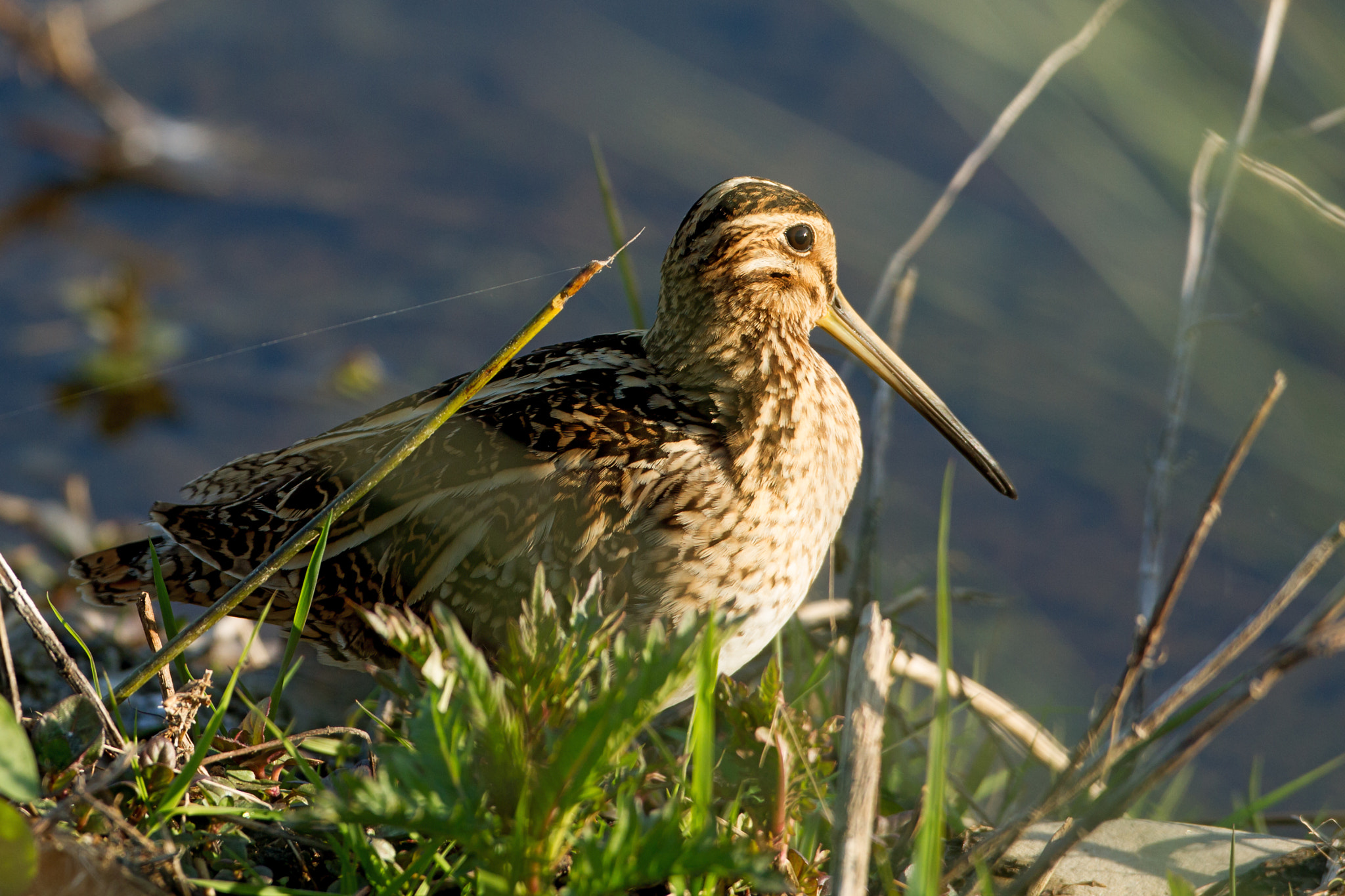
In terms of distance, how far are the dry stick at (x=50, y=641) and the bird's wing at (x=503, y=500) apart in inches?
27.7

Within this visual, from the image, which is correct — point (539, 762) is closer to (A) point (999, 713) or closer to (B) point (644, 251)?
(A) point (999, 713)

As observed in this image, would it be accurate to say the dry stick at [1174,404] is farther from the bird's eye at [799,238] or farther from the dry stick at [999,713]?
the bird's eye at [799,238]

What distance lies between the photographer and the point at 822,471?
104 inches

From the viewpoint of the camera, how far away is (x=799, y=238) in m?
2.69

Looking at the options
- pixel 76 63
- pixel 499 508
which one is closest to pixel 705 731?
pixel 499 508

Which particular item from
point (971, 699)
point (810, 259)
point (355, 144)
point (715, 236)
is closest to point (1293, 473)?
point (971, 699)

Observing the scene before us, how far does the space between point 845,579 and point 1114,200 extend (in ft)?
5.23

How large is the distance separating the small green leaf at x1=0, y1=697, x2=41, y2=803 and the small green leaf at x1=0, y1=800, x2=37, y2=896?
8 centimetres

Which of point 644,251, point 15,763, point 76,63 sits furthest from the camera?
point 76,63

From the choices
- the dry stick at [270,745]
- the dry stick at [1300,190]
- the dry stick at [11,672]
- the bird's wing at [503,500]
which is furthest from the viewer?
the bird's wing at [503,500]

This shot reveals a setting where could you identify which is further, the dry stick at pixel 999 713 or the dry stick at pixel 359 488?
the dry stick at pixel 999 713

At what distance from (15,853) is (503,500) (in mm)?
1130

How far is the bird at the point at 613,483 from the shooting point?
7.88ft

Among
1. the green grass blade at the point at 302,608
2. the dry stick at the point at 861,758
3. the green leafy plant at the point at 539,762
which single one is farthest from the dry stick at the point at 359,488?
the dry stick at the point at 861,758
